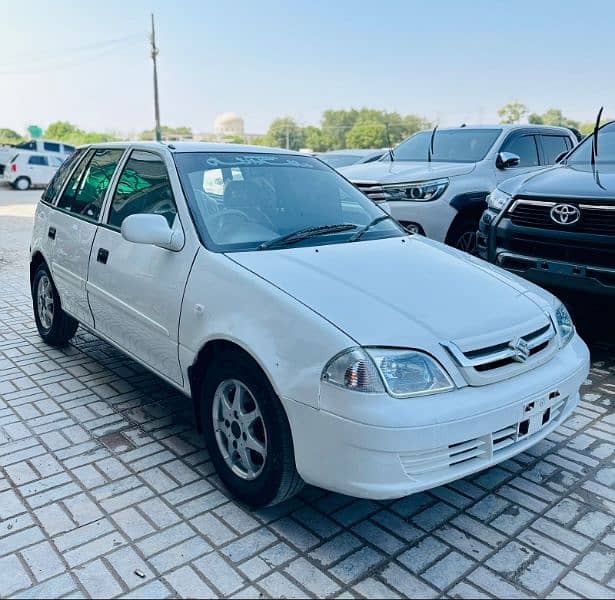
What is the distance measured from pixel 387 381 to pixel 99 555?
1399 millimetres

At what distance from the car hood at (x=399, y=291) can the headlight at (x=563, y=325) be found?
101mm

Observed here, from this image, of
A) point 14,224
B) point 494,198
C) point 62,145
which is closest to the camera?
point 494,198

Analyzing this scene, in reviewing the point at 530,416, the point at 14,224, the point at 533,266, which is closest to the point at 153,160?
the point at 530,416

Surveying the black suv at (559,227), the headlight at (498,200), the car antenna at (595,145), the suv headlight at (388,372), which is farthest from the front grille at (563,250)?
the suv headlight at (388,372)

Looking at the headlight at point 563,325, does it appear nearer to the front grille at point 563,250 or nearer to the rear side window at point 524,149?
the front grille at point 563,250

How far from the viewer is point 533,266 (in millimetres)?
4801

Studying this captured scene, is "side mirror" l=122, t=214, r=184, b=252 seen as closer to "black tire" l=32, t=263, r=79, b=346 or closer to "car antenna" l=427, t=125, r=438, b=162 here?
"black tire" l=32, t=263, r=79, b=346

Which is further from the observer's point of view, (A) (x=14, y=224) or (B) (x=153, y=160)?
(A) (x=14, y=224)

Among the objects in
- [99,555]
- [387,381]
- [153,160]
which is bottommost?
[99,555]

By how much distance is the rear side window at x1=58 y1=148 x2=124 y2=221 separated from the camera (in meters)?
4.18

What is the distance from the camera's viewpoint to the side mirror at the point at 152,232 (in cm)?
317

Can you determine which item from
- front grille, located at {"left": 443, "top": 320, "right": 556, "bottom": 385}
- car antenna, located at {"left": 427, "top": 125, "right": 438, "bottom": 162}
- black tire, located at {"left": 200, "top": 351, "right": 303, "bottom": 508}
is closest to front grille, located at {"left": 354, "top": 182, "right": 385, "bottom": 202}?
car antenna, located at {"left": 427, "top": 125, "right": 438, "bottom": 162}

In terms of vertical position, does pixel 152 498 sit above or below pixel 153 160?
below

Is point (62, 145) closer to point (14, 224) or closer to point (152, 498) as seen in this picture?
point (14, 224)
